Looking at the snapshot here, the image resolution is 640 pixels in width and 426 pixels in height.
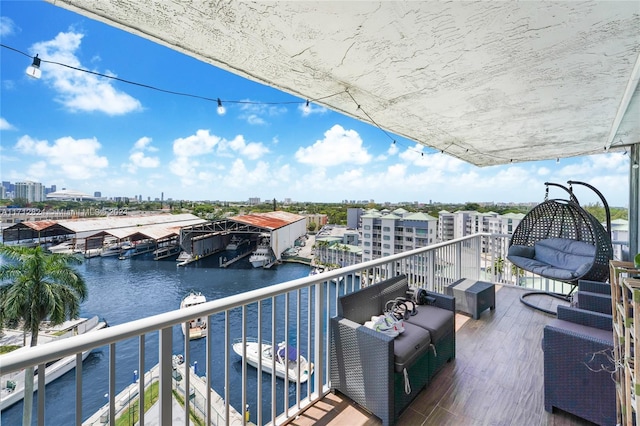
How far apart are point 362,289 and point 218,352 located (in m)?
8.58

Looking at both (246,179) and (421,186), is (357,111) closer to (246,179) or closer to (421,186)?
(421,186)

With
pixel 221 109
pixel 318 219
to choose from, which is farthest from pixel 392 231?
pixel 221 109

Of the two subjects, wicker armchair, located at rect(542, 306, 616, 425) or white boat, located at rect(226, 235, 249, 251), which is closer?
wicker armchair, located at rect(542, 306, 616, 425)

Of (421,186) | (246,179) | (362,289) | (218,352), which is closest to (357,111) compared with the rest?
(362,289)

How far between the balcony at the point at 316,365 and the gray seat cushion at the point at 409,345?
1.27 ft

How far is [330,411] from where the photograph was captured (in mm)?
1891

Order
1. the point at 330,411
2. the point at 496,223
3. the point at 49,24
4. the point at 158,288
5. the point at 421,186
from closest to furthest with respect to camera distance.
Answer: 1. the point at 330,411
2. the point at 49,24
3. the point at 496,223
4. the point at 158,288
5. the point at 421,186

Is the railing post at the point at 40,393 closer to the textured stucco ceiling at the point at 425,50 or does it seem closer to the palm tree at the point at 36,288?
the textured stucco ceiling at the point at 425,50

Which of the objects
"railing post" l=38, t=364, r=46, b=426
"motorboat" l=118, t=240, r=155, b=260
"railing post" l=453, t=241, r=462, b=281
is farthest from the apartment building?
"railing post" l=38, t=364, r=46, b=426

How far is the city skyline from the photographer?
4555 millimetres

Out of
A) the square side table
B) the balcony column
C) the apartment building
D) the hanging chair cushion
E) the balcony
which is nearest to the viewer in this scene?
the balcony

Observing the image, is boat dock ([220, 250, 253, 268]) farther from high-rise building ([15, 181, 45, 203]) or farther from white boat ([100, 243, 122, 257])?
high-rise building ([15, 181, 45, 203])

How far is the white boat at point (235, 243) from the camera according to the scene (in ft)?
39.3

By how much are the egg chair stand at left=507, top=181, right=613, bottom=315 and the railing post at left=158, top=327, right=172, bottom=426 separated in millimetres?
4497
